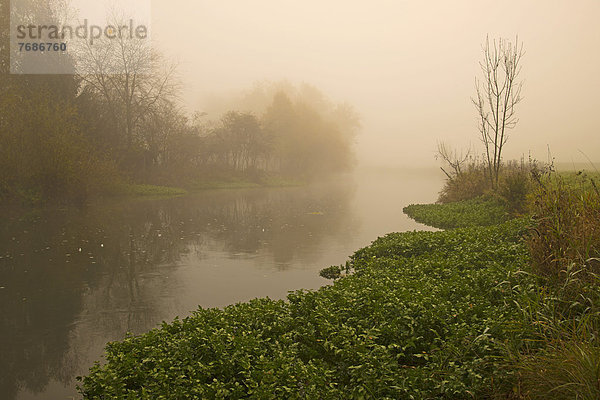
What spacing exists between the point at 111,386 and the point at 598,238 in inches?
226

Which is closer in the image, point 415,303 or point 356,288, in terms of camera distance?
point 415,303

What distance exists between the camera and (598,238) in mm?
5254

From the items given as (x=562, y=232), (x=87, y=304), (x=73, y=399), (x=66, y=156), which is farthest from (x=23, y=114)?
(x=562, y=232)

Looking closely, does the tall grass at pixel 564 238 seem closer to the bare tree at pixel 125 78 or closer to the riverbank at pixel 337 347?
the riverbank at pixel 337 347

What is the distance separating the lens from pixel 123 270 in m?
9.56

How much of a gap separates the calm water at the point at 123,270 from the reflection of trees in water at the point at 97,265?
0.02 meters

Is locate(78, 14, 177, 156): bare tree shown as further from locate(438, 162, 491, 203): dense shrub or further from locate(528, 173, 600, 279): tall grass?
locate(528, 173, 600, 279): tall grass

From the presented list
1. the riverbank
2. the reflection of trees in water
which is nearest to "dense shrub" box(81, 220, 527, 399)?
the riverbank

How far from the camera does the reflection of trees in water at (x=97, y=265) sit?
18.2 ft

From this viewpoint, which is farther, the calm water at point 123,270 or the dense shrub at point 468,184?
the dense shrub at point 468,184

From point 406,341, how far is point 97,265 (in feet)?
26.5

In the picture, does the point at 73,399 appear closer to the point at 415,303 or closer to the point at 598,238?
the point at 415,303

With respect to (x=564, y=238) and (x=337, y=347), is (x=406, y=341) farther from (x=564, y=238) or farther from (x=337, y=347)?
(x=564, y=238)

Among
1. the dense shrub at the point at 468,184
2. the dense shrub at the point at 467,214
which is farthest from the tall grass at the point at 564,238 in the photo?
the dense shrub at the point at 468,184
